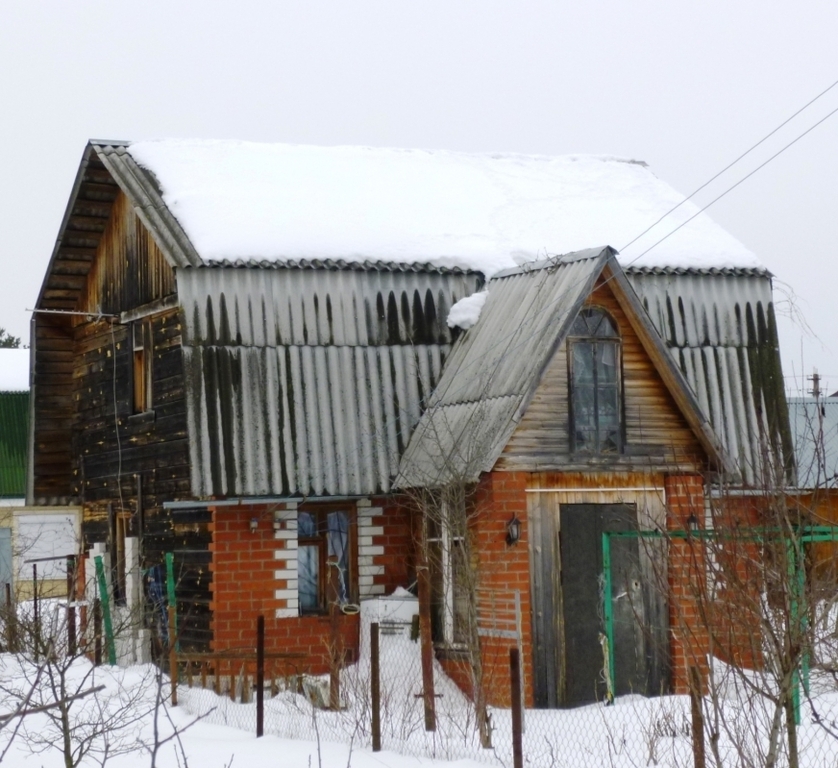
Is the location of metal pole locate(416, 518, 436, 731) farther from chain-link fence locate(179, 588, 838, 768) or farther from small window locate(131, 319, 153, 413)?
small window locate(131, 319, 153, 413)

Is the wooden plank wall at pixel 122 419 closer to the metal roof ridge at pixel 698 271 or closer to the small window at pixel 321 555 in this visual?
the small window at pixel 321 555

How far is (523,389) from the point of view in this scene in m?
15.6

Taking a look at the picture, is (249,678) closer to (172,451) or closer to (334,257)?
(172,451)

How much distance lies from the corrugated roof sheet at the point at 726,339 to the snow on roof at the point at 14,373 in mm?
21959

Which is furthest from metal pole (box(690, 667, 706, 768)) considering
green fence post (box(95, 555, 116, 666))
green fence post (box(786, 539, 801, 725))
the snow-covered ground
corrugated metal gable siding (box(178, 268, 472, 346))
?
green fence post (box(95, 555, 116, 666))

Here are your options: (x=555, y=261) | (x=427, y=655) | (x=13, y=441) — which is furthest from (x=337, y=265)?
(x=13, y=441)

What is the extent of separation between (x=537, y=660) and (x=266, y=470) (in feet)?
13.2

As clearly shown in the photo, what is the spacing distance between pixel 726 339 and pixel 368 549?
5.62m

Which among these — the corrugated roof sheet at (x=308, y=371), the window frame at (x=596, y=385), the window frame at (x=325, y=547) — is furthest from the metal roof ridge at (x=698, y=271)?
the window frame at (x=325, y=547)

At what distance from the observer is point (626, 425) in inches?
645

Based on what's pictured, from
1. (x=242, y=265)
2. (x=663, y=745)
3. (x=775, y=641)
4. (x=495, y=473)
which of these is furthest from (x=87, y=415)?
(x=775, y=641)

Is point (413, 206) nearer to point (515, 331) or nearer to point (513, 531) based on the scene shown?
point (515, 331)

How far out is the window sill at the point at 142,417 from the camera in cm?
1909

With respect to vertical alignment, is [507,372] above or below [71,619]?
above
